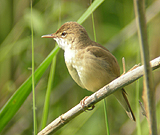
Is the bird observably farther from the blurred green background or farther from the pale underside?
the blurred green background

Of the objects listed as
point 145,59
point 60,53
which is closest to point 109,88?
point 145,59

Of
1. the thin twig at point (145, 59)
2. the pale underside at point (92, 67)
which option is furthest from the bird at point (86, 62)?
the thin twig at point (145, 59)

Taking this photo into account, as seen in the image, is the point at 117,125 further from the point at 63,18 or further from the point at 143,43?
the point at 143,43

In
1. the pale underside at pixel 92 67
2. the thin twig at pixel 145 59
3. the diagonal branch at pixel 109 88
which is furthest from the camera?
the pale underside at pixel 92 67

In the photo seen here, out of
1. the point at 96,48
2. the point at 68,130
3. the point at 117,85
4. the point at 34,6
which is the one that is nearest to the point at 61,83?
the point at 68,130

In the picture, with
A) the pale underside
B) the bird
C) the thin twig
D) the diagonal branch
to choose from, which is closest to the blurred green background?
the bird

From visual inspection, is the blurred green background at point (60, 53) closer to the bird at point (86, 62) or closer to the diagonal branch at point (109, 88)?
the bird at point (86, 62)

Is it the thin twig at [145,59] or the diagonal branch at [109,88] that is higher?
the diagonal branch at [109,88]
